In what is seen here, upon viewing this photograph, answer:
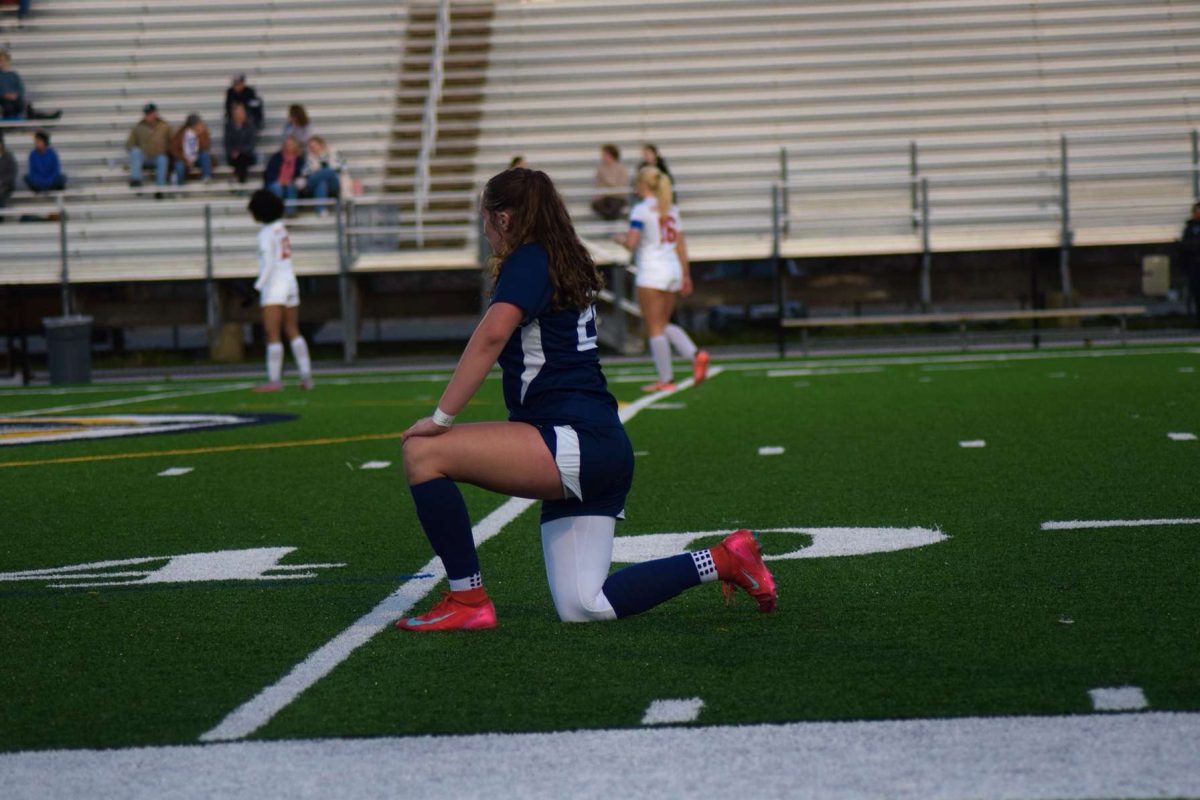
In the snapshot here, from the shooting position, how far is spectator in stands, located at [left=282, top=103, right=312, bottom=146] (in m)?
23.5

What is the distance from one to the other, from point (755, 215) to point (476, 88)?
525cm

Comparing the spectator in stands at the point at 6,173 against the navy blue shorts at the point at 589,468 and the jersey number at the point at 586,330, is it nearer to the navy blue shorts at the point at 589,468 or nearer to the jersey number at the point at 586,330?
the jersey number at the point at 586,330

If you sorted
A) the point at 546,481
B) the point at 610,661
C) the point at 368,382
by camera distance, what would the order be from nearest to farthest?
the point at 610,661 < the point at 546,481 < the point at 368,382

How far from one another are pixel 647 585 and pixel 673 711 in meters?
1.03

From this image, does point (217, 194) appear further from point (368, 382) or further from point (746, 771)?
point (746, 771)

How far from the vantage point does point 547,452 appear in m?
4.73

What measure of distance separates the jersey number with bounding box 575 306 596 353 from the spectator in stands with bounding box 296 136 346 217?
18.2 metres

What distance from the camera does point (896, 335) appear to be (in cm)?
2166

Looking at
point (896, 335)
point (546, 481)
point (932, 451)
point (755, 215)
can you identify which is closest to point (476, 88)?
point (755, 215)

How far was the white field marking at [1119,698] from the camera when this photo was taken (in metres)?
3.70

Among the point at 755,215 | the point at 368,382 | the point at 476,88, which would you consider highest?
the point at 476,88

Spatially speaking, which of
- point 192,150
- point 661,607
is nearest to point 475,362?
point 661,607

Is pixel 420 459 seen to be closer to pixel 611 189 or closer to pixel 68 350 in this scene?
pixel 68 350

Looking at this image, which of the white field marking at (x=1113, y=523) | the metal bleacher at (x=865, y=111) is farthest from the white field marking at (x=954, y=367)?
the white field marking at (x=1113, y=523)
